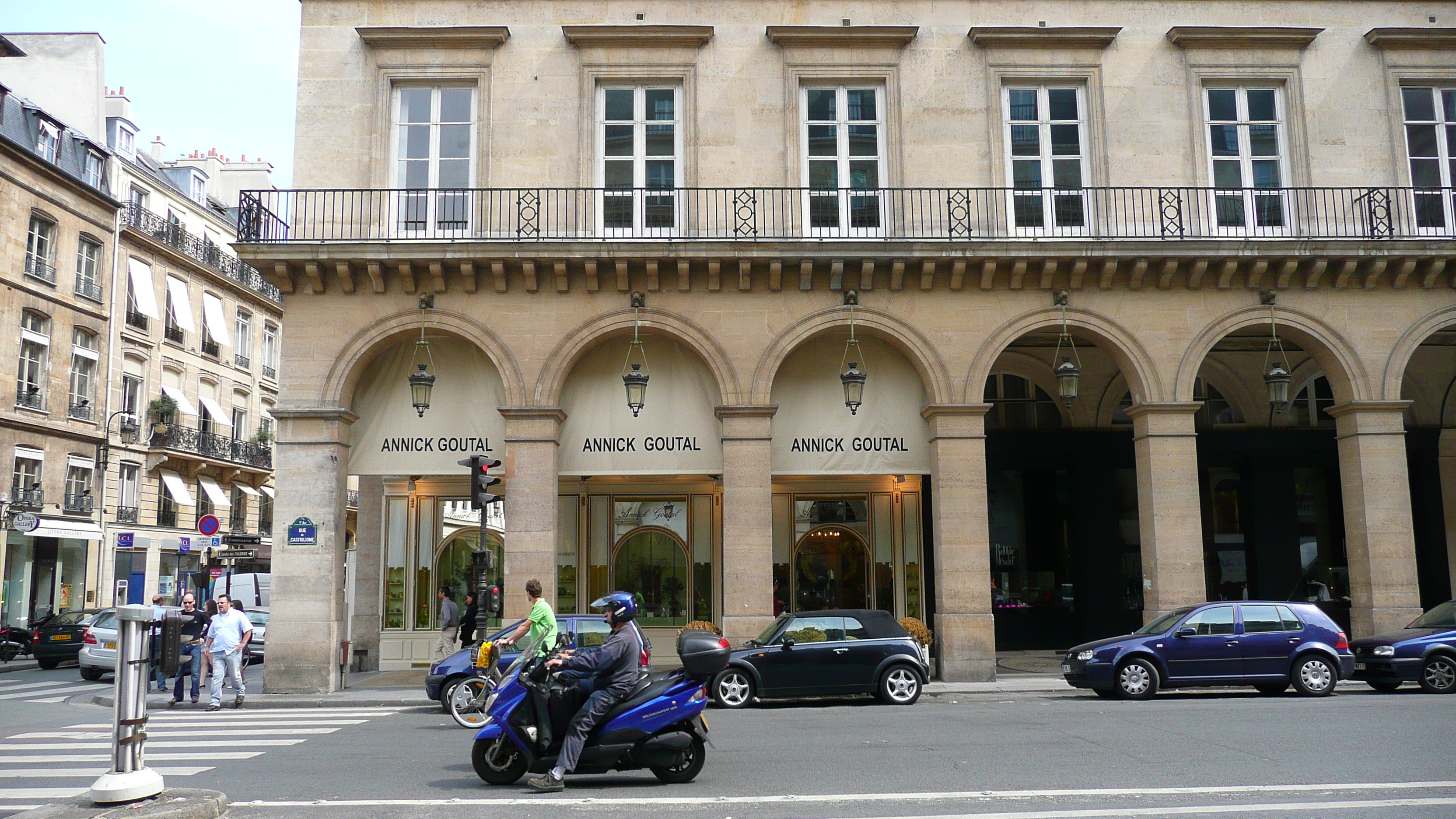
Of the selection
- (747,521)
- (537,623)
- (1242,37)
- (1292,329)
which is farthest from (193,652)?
(1242,37)

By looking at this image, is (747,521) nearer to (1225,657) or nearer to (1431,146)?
(1225,657)

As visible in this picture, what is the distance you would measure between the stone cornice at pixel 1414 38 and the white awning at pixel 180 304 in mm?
39721

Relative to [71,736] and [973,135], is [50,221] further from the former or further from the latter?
[973,135]

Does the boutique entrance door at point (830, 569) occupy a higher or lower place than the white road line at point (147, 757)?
higher

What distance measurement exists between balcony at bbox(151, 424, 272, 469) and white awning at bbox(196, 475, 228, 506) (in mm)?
1083

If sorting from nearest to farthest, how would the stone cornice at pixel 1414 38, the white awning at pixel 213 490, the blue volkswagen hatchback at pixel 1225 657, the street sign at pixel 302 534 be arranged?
the blue volkswagen hatchback at pixel 1225 657, the street sign at pixel 302 534, the stone cornice at pixel 1414 38, the white awning at pixel 213 490

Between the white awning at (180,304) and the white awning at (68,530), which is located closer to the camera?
the white awning at (68,530)

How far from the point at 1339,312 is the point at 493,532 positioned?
16423 mm

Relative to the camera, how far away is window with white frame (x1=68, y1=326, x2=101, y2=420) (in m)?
37.5

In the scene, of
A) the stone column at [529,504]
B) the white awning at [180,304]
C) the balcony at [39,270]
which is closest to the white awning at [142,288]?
the white awning at [180,304]

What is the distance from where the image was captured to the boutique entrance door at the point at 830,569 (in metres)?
22.3

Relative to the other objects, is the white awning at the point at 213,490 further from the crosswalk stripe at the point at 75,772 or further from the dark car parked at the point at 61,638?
the crosswalk stripe at the point at 75,772

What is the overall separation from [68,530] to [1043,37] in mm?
32498

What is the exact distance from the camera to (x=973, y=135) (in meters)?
19.5
